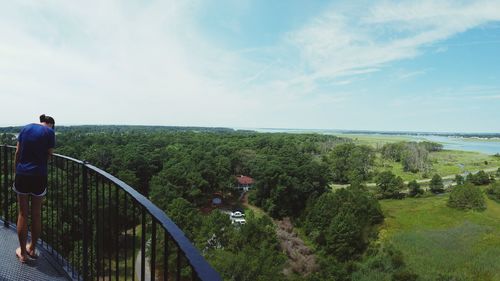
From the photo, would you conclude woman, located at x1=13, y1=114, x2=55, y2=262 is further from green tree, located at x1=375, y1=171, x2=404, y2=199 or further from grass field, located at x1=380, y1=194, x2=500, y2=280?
green tree, located at x1=375, y1=171, x2=404, y2=199

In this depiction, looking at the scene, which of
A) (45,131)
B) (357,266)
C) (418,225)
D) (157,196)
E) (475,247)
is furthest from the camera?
(418,225)

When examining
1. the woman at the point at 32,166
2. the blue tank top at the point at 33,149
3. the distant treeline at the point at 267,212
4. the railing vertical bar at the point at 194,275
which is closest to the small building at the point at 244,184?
the distant treeline at the point at 267,212

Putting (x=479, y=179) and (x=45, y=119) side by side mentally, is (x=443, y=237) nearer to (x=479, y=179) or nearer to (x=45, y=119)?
(x=45, y=119)

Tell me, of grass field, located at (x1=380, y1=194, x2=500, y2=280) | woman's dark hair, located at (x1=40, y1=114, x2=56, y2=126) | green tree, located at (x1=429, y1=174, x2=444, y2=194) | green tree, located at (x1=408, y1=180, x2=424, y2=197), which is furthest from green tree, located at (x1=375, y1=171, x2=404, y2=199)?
woman's dark hair, located at (x1=40, y1=114, x2=56, y2=126)

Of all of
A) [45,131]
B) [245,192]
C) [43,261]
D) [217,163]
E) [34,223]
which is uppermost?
[45,131]

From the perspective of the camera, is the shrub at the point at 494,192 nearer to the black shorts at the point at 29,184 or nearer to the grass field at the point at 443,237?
the grass field at the point at 443,237

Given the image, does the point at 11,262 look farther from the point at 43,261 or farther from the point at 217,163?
the point at 217,163

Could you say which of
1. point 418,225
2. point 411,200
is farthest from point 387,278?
point 411,200
